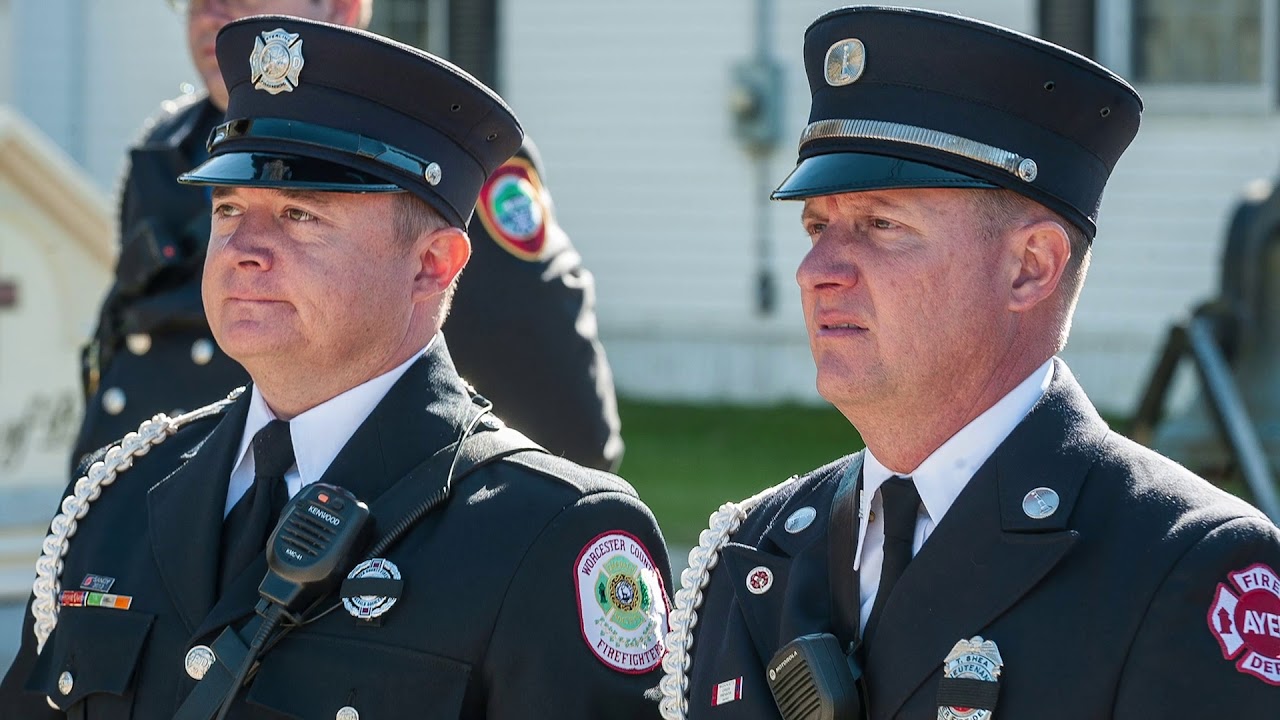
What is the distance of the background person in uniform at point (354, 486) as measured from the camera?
265 centimetres

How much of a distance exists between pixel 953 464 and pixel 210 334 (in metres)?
1.98

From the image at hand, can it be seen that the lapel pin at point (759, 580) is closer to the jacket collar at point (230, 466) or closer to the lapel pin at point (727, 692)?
the lapel pin at point (727, 692)

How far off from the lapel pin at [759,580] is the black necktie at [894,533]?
182 mm

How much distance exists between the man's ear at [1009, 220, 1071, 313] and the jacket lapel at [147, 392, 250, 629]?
1253 millimetres

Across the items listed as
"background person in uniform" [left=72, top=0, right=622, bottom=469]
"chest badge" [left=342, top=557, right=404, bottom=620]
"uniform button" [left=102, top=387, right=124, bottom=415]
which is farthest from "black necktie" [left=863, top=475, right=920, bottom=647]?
"uniform button" [left=102, top=387, right=124, bottom=415]

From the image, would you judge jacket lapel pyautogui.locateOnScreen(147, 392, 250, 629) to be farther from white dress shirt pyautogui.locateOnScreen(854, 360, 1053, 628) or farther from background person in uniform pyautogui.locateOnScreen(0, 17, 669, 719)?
white dress shirt pyautogui.locateOnScreen(854, 360, 1053, 628)

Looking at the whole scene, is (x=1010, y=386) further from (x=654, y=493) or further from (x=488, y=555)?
(x=654, y=493)

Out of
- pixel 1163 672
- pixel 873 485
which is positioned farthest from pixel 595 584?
pixel 1163 672

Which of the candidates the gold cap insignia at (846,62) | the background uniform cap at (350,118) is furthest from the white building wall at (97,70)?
the gold cap insignia at (846,62)


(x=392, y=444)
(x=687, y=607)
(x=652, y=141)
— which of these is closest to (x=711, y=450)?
(x=652, y=141)

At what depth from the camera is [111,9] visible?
13.1 metres

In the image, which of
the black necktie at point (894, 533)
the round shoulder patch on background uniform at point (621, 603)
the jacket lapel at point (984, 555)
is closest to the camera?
the jacket lapel at point (984, 555)

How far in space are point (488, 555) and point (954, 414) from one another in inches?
28.0

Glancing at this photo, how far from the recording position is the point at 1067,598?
227 cm
